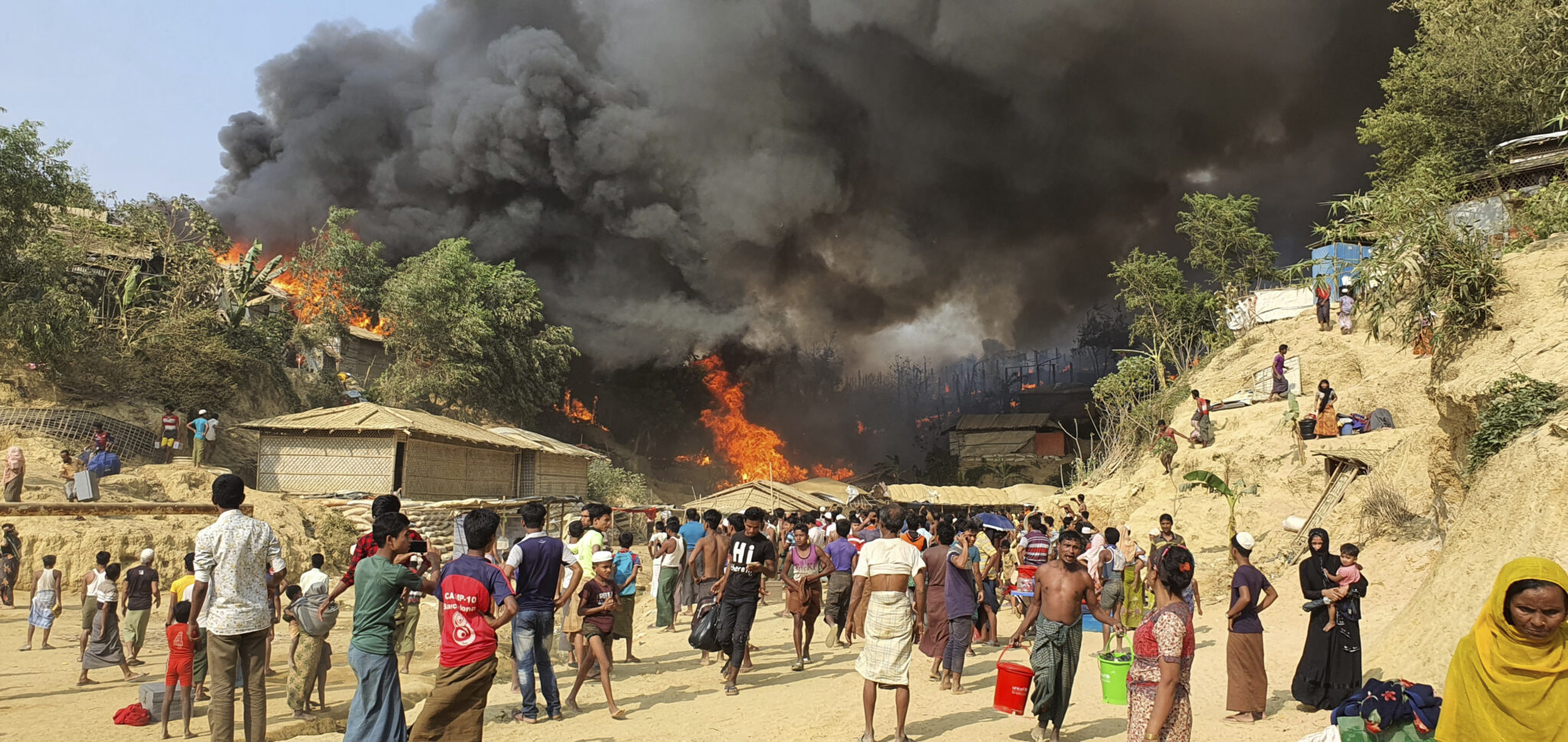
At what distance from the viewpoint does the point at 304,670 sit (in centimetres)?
699

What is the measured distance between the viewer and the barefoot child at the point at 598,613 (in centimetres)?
735

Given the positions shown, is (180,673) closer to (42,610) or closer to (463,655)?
(463,655)

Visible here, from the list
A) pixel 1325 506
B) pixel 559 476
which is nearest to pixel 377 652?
pixel 1325 506

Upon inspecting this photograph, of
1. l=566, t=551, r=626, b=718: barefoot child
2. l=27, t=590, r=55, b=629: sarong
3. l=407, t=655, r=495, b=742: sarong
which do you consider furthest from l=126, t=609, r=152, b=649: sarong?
l=407, t=655, r=495, b=742: sarong

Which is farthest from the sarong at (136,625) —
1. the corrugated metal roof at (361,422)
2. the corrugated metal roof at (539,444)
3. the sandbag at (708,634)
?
the corrugated metal roof at (539,444)

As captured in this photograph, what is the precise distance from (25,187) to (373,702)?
23.2 m

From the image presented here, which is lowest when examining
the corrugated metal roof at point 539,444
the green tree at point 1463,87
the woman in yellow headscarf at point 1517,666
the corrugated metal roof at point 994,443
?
the woman in yellow headscarf at point 1517,666

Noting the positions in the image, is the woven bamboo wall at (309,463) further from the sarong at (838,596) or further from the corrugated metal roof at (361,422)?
the sarong at (838,596)

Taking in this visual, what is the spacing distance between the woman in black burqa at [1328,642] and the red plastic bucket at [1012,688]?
260 cm

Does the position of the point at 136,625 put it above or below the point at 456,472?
below

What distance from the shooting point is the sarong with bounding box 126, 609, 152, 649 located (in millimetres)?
9070

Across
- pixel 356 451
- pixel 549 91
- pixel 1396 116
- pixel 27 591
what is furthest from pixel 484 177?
pixel 1396 116

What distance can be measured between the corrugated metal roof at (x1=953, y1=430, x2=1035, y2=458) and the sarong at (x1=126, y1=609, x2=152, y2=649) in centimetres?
4004

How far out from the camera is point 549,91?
41.8 m
